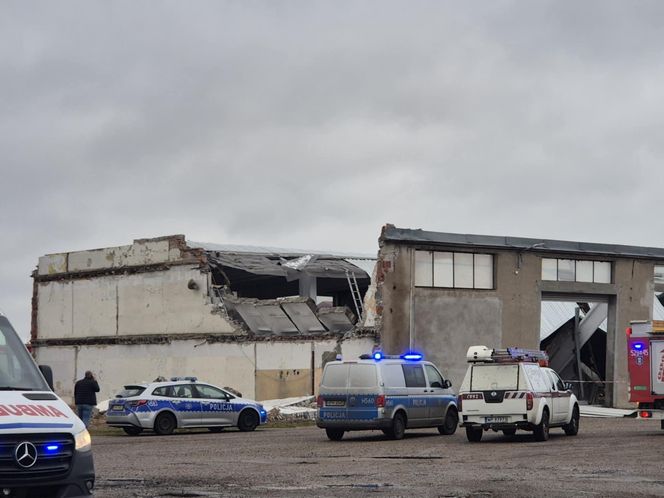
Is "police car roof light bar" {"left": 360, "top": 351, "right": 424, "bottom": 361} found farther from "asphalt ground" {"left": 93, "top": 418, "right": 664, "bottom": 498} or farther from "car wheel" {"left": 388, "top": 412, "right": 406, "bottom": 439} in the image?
"asphalt ground" {"left": 93, "top": 418, "right": 664, "bottom": 498}

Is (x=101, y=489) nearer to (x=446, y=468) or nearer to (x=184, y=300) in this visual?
(x=446, y=468)

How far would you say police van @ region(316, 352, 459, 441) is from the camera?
86.9ft

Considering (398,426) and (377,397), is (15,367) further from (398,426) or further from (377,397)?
(398,426)

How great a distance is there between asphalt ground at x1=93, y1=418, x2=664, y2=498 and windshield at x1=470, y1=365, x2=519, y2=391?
123cm

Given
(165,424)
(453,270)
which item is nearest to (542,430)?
(165,424)

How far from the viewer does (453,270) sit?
41312 millimetres

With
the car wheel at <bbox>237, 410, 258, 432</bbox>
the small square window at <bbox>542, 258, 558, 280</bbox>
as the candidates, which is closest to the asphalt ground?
the car wheel at <bbox>237, 410, 258, 432</bbox>

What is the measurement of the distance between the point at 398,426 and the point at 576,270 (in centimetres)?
1916

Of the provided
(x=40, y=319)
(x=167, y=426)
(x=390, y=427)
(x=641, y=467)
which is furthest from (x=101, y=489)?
(x=40, y=319)

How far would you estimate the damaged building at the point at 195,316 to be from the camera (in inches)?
1647

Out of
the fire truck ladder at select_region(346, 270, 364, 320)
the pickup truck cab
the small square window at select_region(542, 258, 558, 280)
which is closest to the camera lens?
the pickup truck cab

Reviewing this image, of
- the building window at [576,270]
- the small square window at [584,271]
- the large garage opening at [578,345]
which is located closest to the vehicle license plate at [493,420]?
the building window at [576,270]

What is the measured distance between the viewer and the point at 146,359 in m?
46.1

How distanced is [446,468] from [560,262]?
26.7 meters
